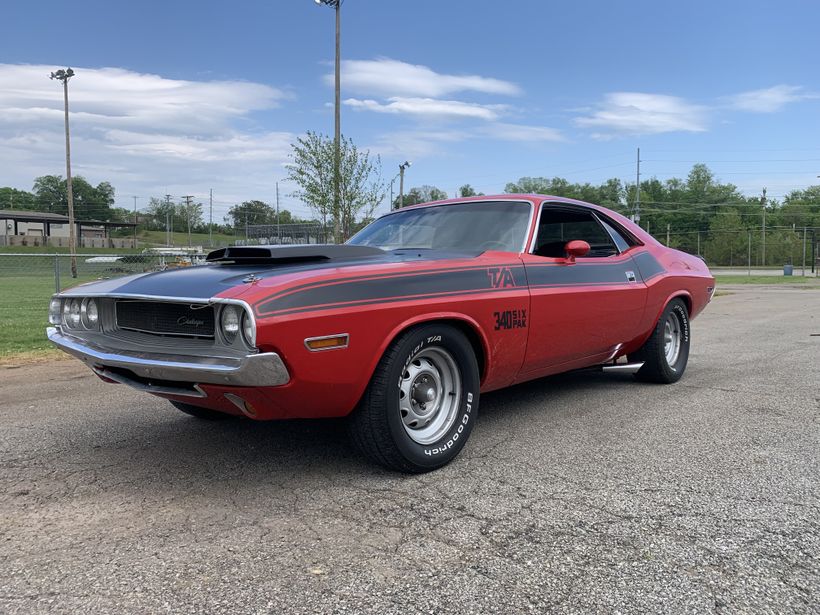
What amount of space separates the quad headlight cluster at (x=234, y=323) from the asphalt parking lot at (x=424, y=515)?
0.79 metres

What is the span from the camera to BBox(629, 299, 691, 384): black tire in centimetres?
553

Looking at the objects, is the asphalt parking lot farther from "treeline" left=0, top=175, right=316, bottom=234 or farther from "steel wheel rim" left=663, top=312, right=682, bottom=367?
"treeline" left=0, top=175, right=316, bottom=234

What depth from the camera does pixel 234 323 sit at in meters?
2.91

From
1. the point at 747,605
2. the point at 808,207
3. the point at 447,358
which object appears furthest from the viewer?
the point at 808,207

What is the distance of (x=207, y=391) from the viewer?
9.87 ft

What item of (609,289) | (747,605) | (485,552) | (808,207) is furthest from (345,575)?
(808,207)

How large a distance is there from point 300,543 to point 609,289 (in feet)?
9.93

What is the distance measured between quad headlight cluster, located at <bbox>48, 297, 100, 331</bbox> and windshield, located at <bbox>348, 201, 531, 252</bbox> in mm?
1895

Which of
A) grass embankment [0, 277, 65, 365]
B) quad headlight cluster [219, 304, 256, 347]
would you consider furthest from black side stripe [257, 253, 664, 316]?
grass embankment [0, 277, 65, 365]

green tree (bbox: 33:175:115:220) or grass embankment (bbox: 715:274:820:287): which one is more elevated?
green tree (bbox: 33:175:115:220)

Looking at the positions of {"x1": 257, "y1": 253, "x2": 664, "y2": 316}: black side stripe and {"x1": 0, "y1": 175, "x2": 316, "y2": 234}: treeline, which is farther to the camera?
{"x1": 0, "y1": 175, "x2": 316, "y2": 234}: treeline

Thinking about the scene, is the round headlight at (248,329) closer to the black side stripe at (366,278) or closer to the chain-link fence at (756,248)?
the black side stripe at (366,278)

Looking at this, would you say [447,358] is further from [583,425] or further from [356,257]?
[583,425]

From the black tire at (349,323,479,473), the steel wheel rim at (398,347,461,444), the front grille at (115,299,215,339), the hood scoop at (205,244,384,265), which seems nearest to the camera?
the front grille at (115,299,215,339)
